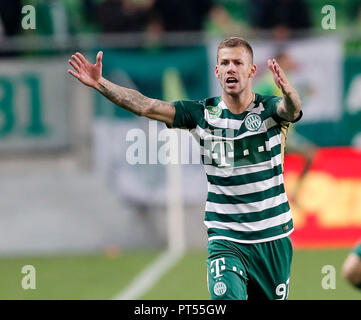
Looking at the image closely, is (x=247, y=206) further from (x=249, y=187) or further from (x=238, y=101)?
(x=238, y=101)

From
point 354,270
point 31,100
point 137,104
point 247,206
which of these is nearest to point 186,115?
point 137,104

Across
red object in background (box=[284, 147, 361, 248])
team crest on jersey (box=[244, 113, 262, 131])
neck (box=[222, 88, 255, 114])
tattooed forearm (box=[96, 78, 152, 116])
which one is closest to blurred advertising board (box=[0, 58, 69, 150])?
red object in background (box=[284, 147, 361, 248])

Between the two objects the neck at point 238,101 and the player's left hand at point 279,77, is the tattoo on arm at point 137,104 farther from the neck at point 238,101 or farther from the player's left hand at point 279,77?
the player's left hand at point 279,77

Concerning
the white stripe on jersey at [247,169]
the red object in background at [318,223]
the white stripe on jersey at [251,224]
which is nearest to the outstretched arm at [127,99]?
the white stripe on jersey at [247,169]

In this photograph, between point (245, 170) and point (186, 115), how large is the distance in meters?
0.61

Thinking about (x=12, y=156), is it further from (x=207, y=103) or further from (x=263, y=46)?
(x=207, y=103)

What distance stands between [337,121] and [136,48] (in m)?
3.08

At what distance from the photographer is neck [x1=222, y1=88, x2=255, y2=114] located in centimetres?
757

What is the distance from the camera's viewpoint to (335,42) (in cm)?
1462

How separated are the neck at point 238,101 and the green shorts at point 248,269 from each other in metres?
0.99

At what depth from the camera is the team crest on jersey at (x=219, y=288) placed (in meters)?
7.26

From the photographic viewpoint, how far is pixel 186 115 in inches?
301

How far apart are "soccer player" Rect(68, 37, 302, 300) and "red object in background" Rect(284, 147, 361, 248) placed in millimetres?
6595
